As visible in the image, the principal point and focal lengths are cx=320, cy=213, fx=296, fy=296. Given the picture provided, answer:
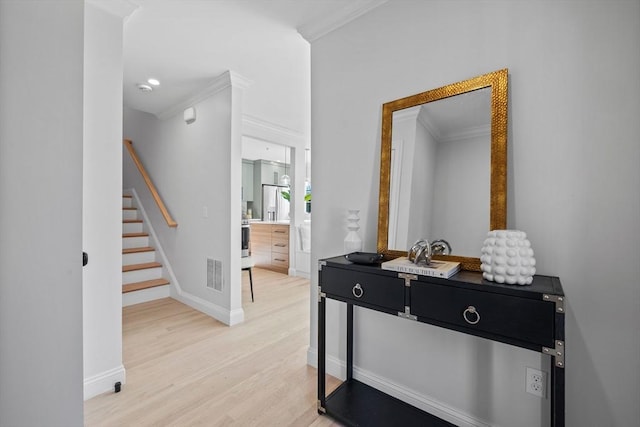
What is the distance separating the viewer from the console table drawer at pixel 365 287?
53.5 inches

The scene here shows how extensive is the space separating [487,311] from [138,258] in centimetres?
412

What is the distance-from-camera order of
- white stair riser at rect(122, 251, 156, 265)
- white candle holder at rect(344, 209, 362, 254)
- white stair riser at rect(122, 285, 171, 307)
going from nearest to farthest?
white candle holder at rect(344, 209, 362, 254), white stair riser at rect(122, 285, 171, 307), white stair riser at rect(122, 251, 156, 265)

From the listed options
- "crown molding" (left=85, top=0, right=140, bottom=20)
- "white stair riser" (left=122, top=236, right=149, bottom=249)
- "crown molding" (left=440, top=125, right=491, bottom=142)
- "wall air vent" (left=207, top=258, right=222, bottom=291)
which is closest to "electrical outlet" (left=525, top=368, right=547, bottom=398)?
"crown molding" (left=440, top=125, right=491, bottom=142)

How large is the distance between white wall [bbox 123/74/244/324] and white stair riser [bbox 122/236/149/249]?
0.27 m

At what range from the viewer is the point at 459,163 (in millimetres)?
1487

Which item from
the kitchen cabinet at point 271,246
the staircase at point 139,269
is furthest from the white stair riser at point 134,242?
the kitchen cabinet at point 271,246

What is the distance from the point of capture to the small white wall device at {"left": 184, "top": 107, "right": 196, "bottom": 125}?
131 inches

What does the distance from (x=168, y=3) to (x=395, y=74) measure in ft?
4.96

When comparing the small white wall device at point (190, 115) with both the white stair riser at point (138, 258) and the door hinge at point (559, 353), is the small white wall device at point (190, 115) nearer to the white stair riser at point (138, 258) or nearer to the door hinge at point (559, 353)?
the white stair riser at point (138, 258)

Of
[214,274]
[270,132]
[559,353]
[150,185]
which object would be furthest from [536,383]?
[150,185]

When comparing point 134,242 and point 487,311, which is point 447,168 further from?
point 134,242
